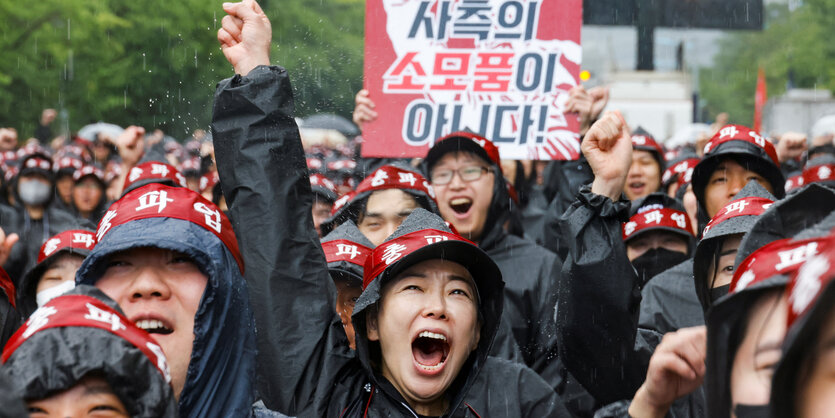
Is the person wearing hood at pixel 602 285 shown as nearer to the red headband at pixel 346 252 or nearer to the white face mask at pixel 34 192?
the red headband at pixel 346 252

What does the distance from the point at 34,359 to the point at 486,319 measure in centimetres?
175

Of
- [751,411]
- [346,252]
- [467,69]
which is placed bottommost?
[751,411]

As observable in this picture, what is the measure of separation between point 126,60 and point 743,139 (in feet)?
62.3

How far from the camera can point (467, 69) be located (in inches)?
257

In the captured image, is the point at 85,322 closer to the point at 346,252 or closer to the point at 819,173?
the point at 346,252

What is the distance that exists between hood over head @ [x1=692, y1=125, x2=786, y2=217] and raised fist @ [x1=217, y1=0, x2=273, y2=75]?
2.82 meters

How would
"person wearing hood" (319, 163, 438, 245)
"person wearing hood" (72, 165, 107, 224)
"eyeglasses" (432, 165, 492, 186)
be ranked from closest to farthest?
"person wearing hood" (319, 163, 438, 245)
"eyeglasses" (432, 165, 492, 186)
"person wearing hood" (72, 165, 107, 224)

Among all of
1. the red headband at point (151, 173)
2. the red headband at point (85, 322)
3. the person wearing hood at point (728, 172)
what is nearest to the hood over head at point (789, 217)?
the red headband at point (85, 322)

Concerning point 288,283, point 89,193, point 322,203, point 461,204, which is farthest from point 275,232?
point 89,193

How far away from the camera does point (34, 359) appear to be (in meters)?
2.28

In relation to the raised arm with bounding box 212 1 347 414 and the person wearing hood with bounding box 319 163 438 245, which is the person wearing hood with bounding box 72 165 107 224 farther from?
the raised arm with bounding box 212 1 347 414

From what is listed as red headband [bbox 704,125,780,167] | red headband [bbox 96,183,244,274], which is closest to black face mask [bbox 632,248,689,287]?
red headband [bbox 704,125,780,167]

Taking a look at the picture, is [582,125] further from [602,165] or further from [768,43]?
[768,43]

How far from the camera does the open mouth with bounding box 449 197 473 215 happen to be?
591 cm
